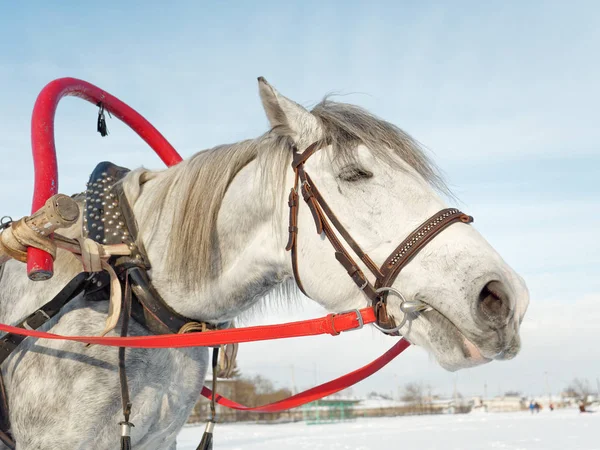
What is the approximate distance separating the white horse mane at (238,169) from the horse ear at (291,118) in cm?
3

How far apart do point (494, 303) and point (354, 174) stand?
82cm

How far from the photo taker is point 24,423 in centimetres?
276

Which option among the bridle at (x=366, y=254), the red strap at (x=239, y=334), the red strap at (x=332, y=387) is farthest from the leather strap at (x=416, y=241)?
the red strap at (x=332, y=387)

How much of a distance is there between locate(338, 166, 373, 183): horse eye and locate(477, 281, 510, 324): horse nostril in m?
0.73

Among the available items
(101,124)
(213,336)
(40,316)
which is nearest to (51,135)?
(101,124)

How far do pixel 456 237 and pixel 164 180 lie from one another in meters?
1.79

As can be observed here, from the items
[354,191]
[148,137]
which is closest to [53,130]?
[148,137]

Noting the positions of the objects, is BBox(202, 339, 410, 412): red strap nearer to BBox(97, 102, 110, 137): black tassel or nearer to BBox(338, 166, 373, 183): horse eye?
BBox(338, 166, 373, 183): horse eye

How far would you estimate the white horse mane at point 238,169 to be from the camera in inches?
108

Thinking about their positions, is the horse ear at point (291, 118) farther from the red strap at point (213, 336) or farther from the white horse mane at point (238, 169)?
the red strap at point (213, 336)

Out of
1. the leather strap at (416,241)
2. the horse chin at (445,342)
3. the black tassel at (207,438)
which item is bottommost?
A: the black tassel at (207,438)

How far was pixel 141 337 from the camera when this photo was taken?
2725 millimetres

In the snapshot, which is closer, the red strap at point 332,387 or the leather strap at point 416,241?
the leather strap at point 416,241

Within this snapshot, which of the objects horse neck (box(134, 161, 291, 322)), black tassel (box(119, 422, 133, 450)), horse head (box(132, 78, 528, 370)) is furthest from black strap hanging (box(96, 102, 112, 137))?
black tassel (box(119, 422, 133, 450))
